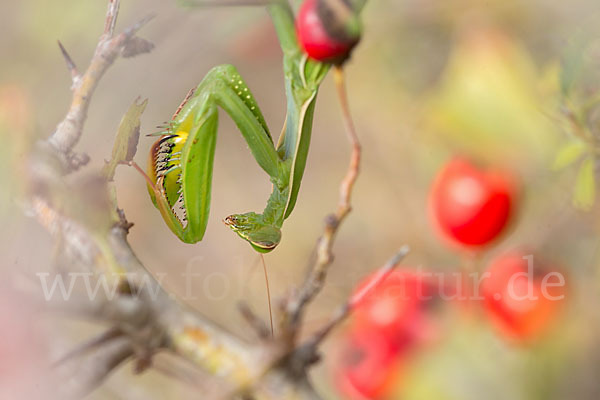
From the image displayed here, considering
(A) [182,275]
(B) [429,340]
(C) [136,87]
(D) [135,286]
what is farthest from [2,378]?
(A) [182,275]

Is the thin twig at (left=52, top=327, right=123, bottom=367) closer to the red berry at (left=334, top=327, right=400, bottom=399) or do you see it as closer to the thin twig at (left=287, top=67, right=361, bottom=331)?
the thin twig at (left=287, top=67, right=361, bottom=331)

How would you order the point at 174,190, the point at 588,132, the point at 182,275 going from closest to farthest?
the point at 174,190 < the point at 588,132 < the point at 182,275

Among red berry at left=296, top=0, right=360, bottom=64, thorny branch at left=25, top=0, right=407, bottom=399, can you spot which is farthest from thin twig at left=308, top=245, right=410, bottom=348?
red berry at left=296, top=0, right=360, bottom=64

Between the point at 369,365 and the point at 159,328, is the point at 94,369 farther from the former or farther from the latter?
the point at 369,365

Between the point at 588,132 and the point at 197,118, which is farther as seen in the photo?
the point at 588,132

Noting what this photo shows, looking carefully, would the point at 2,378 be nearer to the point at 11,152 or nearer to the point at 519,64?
the point at 11,152
